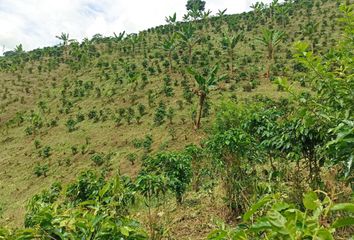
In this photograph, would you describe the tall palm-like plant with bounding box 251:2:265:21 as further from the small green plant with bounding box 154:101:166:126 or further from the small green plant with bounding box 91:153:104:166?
the small green plant with bounding box 91:153:104:166

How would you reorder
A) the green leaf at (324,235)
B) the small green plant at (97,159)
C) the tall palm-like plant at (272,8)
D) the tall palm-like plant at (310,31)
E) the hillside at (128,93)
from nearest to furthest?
1. the green leaf at (324,235)
2. the small green plant at (97,159)
3. the hillside at (128,93)
4. the tall palm-like plant at (310,31)
5. the tall palm-like plant at (272,8)

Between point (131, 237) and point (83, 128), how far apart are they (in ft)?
83.2

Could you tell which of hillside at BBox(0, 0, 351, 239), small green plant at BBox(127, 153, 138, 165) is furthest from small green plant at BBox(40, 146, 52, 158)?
small green plant at BBox(127, 153, 138, 165)

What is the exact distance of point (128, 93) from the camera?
3006 cm

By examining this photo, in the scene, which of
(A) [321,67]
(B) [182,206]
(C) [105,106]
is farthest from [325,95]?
(C) [105,106]

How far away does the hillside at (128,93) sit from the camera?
21094 mm

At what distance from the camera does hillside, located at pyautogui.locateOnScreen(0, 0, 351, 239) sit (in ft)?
69.2

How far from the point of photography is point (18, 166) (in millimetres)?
23594

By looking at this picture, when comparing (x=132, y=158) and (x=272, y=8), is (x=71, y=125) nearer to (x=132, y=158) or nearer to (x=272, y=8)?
(x=132, y=158)

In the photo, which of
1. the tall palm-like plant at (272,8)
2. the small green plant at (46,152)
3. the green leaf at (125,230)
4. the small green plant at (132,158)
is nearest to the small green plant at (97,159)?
the small green plant at (132,158)

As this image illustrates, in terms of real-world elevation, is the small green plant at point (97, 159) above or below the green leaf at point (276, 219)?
below

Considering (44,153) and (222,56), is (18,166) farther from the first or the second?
(222,56)

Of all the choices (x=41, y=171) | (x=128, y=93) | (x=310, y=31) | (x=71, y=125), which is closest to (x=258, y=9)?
(x=310, y=31)

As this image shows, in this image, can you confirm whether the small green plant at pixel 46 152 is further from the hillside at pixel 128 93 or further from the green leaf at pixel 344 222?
the green leaf at pixel 344 222
